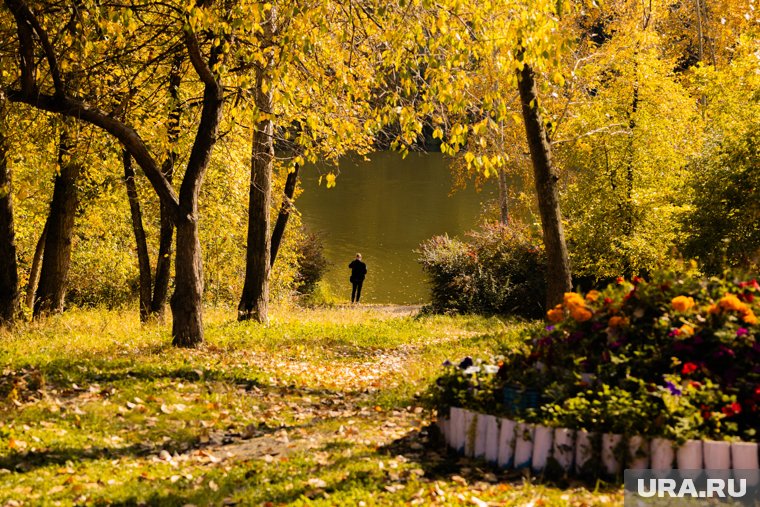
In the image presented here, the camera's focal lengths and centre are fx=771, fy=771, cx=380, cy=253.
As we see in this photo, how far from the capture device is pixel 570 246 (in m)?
23.0

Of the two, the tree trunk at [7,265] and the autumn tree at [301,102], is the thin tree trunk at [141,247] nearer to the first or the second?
the autumn tree at [301,102]

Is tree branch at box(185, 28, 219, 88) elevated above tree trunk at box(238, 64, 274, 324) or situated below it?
above

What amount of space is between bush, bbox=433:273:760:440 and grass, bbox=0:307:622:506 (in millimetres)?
662

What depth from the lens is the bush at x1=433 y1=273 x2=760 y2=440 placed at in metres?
5.94

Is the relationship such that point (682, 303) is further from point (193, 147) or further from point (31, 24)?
point (31, 24)

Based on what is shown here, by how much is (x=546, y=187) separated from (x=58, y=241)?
33.4 ft

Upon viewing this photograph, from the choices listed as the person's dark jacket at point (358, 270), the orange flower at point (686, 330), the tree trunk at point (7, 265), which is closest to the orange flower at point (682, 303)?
the orange flower at point (686, 330)

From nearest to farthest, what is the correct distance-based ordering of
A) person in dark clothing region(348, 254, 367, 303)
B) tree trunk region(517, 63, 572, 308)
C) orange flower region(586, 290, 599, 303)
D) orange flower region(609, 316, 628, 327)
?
orange flower region(609, 316, 628, 327) < orange flower region(586, 290, 599, 303) < tree trunk region(517, 63, 572, 308) < person in dark clothing region(348, 254, 367, 303)

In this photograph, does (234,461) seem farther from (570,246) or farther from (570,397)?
(570,246)

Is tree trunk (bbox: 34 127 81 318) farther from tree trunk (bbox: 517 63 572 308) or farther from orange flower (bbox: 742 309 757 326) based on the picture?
orange flower (bbox: 742 309 757 326)

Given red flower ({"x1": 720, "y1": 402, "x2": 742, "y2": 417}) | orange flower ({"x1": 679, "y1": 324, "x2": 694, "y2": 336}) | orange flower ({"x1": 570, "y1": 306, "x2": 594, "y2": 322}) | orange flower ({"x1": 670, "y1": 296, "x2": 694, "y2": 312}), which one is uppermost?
orange flower ({"x1": 670, "y1": 296, "x2": 694, "y2": 312})

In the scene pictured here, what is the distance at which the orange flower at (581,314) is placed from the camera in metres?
6.98

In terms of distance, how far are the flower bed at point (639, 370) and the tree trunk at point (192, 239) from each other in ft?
19.5

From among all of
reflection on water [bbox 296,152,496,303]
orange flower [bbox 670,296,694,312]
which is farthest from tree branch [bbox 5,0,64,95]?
reflection on water [bbox 296,152,496,303]
